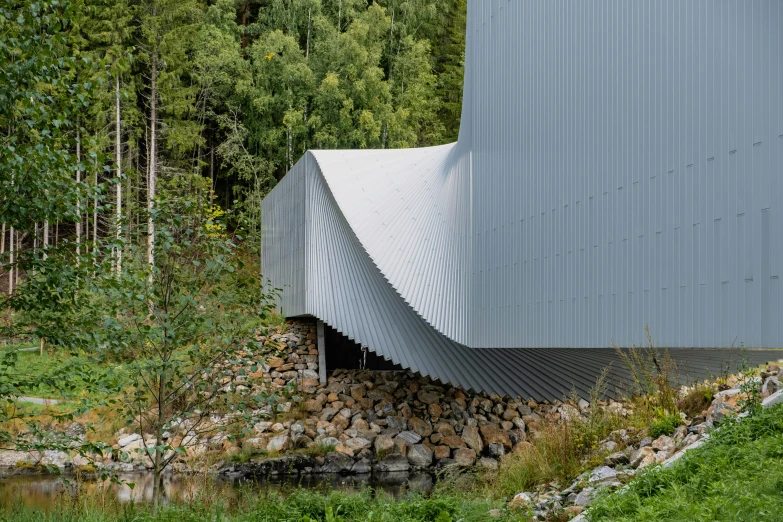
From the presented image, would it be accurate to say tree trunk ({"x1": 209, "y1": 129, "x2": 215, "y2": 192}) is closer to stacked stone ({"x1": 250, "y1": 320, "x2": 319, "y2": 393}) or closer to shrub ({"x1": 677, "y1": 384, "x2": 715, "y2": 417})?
stacked stone ({"x1": 250, "y1": 320, "x2": 319, "y2": 393})

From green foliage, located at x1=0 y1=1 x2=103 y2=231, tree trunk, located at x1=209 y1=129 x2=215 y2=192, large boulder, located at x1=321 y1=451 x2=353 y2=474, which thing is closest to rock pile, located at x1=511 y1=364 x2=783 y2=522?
green foliage, located at x1=0 y1=1 x2=103 y2=231

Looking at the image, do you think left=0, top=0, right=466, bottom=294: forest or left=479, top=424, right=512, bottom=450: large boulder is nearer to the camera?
left=479, top=424, right=512, bottom=450: large boulder

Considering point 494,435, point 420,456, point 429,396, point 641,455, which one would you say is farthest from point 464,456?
point 641,455

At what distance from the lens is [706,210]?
5496 mm

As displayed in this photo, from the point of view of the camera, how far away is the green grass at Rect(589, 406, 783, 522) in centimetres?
370

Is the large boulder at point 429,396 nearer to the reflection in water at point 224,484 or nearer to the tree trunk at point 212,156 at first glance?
the reflection in water at point 224,484

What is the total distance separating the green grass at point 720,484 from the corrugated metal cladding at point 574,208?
1.76 feet

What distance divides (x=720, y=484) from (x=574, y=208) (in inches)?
140

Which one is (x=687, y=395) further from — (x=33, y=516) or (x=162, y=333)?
(x=33, y=516)

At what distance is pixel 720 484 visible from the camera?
4090 millimetres

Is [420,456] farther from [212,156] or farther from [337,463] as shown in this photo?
[212,156]

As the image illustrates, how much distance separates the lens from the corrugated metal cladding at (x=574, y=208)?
205 inches

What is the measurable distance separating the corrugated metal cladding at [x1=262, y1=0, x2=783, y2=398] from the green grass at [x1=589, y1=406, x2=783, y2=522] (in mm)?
537

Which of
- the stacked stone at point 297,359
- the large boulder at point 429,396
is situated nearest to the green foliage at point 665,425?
the large boulder at point 429,396
